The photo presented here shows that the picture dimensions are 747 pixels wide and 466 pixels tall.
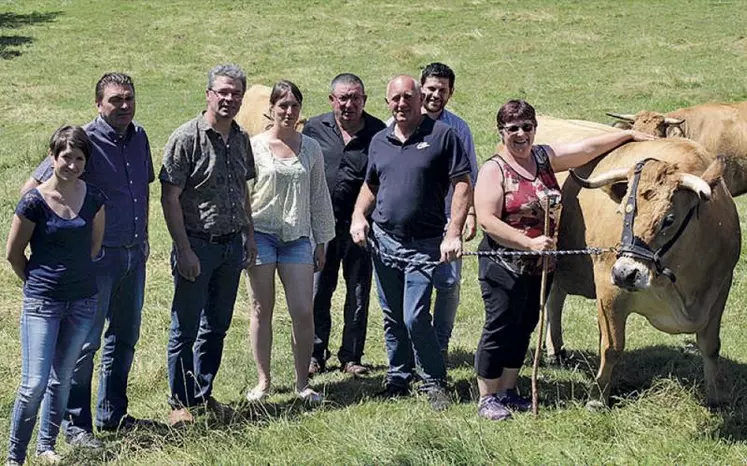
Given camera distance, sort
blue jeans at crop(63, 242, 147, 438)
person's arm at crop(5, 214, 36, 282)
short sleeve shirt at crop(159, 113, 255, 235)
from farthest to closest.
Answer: short sleeve shirt at crop(159, 113, 255, 235), blue jeans at crop(63, 242, 147, 438), person's arm at crop(5, 214, 36, 282)

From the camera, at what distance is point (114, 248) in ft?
18.5

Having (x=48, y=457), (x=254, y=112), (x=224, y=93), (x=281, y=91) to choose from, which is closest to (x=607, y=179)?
(x=281, y=91)

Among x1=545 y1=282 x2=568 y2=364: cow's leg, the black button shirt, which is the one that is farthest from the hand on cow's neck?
x1=545 y1=282 x2=568 y2=364: cow's leg

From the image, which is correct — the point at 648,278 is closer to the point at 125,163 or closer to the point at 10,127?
the point at 125,163

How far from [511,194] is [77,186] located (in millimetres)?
2484

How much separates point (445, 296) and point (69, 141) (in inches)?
117

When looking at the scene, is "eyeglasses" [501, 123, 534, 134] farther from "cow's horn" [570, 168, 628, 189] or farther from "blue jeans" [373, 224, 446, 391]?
"blue jeans" [373, 224, 446, 391]

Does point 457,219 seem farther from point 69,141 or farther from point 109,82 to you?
point 69,141

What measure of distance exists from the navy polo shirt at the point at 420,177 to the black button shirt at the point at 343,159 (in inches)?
27.0

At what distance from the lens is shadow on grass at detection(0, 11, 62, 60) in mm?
27641

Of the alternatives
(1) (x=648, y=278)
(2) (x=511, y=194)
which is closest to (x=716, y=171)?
(1) (x=648, y=278)

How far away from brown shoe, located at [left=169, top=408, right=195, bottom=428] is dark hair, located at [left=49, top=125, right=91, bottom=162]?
1.83m

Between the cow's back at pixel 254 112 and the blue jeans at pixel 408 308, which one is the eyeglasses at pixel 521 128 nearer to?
the blue jeans at pixel 408 308

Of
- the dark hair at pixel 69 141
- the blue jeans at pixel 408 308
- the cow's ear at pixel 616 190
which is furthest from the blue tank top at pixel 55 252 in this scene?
the cow's ear at pixel 616 190
